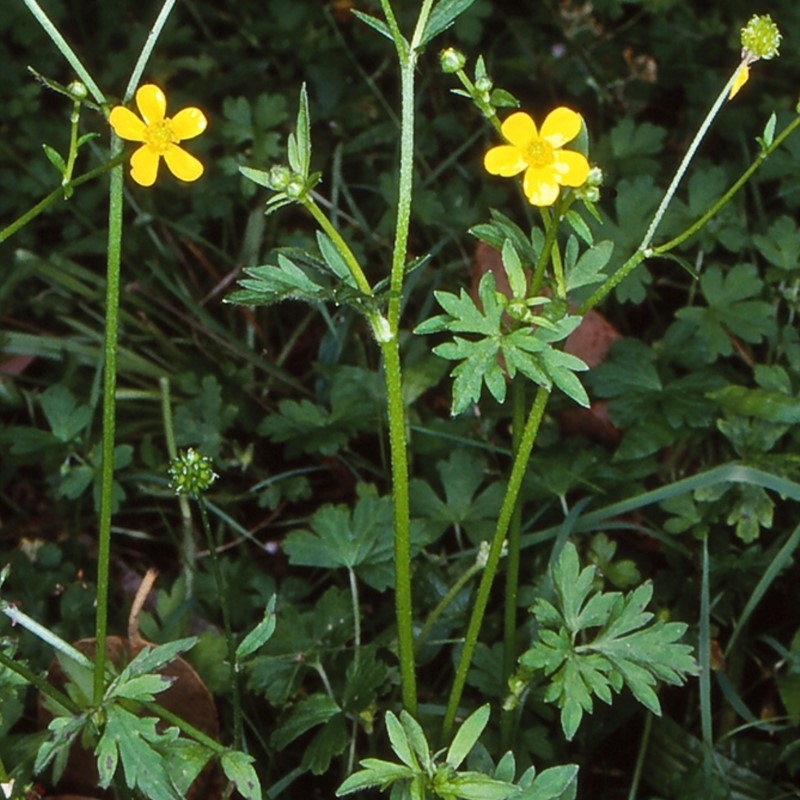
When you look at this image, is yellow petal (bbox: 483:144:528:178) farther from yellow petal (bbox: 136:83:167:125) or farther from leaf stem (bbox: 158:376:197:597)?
leaf stem (bbox: 158:376:197:597)

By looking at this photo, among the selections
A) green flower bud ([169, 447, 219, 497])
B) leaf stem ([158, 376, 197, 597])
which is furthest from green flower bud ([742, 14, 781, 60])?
leaf stem ([158, 376, 197, 597])

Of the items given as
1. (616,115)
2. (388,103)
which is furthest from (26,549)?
(616,115)

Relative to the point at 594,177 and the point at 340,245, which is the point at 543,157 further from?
the point at 340,245

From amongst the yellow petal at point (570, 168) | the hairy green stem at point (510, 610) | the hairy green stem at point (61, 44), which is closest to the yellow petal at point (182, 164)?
the hairy green stem at point (61, 44)

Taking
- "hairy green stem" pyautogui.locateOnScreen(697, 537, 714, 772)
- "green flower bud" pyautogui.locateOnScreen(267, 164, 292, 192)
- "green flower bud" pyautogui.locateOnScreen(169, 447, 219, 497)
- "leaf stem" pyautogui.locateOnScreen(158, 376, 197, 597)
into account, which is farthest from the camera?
"leaf stem" pyautogui.locateOnScreen(158, 376, 197, 597)

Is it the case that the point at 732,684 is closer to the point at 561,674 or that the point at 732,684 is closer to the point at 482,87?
the point at 561,674

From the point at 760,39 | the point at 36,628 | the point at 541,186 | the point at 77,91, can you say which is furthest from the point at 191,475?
the point at 760,39
